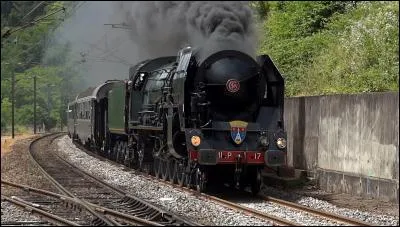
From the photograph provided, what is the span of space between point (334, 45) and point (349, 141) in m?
6.55

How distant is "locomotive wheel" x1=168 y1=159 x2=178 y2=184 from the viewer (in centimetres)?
1383

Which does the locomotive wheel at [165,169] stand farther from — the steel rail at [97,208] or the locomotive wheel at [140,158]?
the steel rail at [97,208]

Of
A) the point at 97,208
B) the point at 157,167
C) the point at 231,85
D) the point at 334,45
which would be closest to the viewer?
the point at 97,208

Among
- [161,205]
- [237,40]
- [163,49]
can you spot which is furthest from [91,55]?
[161,205]

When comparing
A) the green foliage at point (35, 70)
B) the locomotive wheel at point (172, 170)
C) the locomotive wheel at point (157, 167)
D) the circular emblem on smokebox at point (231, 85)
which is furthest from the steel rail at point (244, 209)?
the green foliage at point (35, 70)

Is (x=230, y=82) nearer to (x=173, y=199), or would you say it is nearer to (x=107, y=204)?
(x=173, y=199)

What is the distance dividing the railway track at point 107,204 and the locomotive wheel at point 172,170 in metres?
1.47

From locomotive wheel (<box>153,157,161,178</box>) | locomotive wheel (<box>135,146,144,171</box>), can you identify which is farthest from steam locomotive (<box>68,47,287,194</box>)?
locomotive wheel (<box>135,146,144,171</box>)

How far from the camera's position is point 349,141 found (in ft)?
41.3

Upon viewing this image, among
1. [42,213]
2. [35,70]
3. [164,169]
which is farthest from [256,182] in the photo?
[35,70]

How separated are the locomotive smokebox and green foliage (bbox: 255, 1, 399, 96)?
11.1ft

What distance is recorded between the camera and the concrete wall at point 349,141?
11.0 meters

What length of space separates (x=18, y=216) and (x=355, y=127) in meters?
6.75

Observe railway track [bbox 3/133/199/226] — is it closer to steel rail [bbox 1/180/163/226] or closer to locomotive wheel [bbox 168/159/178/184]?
steel rail [bbox 1/180/163/226]
